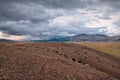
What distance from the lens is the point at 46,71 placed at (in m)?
24.1

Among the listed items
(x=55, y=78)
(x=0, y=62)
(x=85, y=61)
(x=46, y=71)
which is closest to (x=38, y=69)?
(x=46, y=71)

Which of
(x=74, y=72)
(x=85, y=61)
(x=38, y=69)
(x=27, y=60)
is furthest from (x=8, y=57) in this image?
(x=85, y=61)

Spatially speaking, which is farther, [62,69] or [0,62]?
[62,69]

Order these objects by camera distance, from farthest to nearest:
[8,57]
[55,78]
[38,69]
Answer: [8,57] < [38,69] < [55,78]

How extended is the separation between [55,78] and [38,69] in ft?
8.76

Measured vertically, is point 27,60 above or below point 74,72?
above

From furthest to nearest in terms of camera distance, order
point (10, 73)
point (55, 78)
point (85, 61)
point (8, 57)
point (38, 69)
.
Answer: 1. point (85, 61)
2. point (8, 57)
3. point (38, 69)
4. point (55, 78)
5. point (10, 73)

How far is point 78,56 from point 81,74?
15.6m

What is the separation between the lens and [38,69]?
24.2 metres

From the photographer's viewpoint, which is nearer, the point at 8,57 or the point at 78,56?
the point at 8,57

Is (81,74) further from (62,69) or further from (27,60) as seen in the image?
(27,60)

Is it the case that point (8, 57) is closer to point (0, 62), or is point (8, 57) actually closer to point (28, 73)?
point (0, 62)

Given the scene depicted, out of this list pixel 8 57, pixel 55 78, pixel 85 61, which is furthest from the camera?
pixel 85 61

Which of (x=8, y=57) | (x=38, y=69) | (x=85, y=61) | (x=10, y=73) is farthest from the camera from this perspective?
(x=85, y=61)
